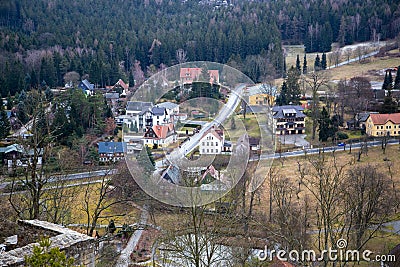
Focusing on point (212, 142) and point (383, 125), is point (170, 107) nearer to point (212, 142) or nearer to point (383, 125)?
point (212, 142)

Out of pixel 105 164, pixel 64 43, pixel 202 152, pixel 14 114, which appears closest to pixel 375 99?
pixel 105 164

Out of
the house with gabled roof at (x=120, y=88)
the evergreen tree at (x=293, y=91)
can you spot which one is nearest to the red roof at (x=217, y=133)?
the evergreen tree at (x=293, y=91)

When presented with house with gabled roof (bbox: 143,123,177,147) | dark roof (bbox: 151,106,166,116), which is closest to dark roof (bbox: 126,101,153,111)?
dark roof (bbox: 151,106,166,116)

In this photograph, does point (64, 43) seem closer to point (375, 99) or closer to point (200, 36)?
point (200, 36)

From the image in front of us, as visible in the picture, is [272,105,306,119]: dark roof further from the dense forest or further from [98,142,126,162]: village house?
[98,142,126,162]: village house

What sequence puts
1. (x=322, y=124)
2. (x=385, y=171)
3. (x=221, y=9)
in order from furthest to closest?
1. (x=221, y=9)
2. (x=322, y=124)
3. (x=385, y=171)
